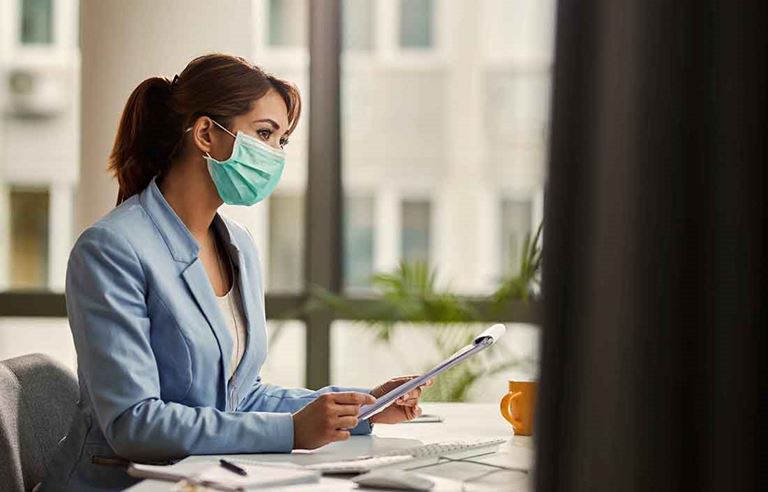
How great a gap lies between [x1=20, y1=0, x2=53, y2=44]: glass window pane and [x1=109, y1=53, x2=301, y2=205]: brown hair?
2582 mm

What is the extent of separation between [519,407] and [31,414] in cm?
89

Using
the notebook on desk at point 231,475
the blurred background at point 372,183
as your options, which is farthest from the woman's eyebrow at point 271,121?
the blurred background at point 372,183

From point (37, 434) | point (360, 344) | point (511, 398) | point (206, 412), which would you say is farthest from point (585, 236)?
point (360, 344)

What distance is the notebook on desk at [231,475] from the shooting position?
4.51 ft

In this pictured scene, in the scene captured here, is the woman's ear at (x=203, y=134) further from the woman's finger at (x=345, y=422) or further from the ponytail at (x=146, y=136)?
the woman's finger at (x=345, y=422)

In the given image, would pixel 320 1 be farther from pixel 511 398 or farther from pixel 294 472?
pixel 294 472

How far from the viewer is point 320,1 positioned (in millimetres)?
4059

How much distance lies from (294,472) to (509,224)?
2.83 m

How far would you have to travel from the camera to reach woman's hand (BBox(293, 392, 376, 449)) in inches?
65.2

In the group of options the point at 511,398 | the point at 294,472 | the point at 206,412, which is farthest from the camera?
the point at 511,398

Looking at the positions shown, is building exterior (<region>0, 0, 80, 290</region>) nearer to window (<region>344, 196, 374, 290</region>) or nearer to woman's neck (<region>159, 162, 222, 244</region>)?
window (<region>344, 196, 374, 290</region>)

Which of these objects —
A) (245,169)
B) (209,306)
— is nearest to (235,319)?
(209,306)

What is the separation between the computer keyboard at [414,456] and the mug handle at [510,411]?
0.33ft

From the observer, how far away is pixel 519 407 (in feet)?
6.26
